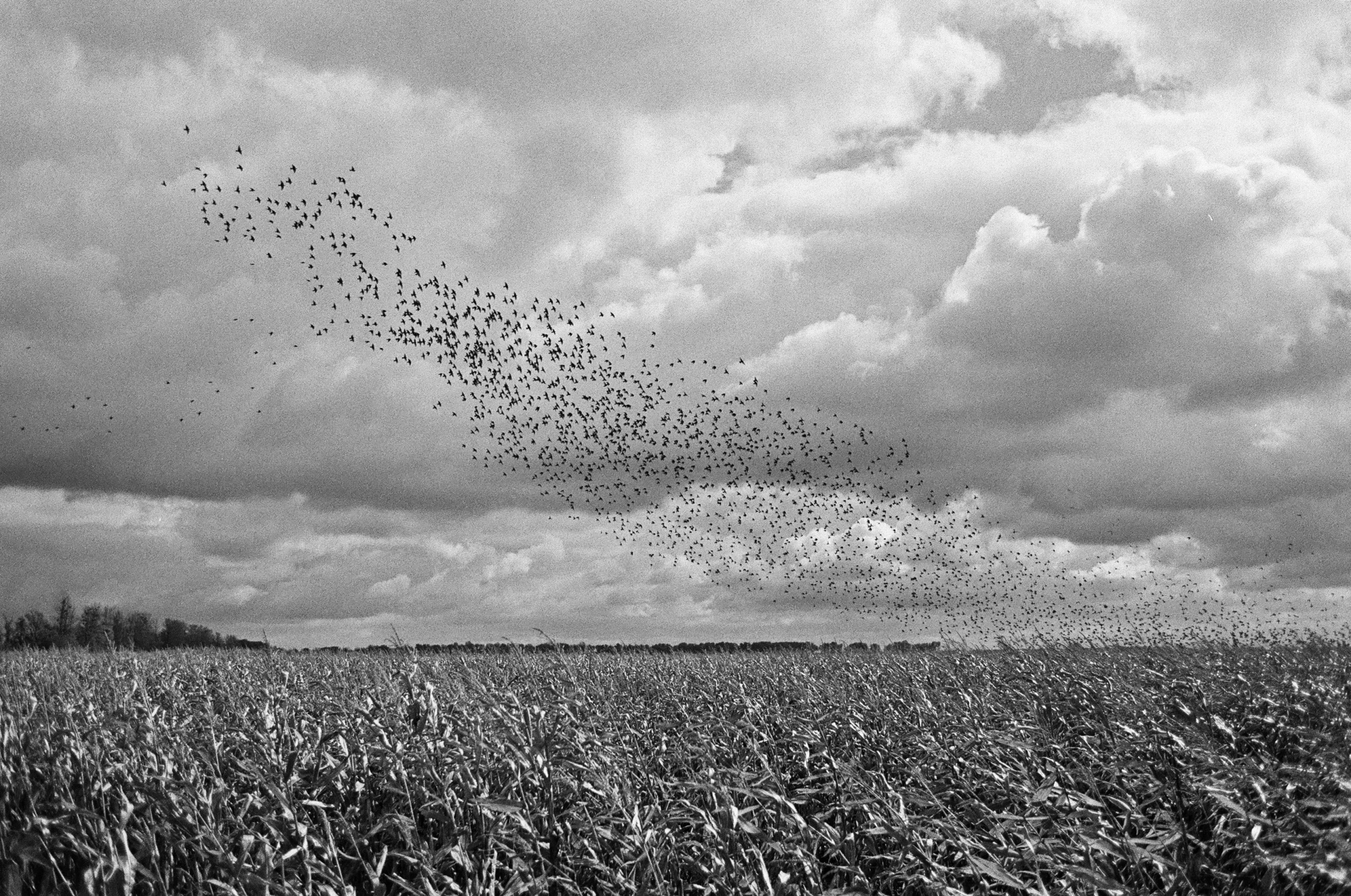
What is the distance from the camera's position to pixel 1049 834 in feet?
26.1

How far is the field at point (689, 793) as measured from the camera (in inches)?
257

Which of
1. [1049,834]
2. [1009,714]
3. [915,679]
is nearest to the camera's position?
[1049,834]

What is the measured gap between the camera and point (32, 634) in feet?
272

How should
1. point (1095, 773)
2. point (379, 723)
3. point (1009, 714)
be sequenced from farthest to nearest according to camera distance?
point (1009, 714), point (1095, 773), point (379, 723)

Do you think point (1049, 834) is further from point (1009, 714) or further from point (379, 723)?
point (379, 723)

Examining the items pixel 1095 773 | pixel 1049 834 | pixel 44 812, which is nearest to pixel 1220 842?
pixel 1049 834

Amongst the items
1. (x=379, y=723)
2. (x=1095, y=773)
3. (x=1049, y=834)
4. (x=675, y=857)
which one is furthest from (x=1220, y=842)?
(x=379, y=723)

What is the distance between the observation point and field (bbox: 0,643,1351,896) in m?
6.52

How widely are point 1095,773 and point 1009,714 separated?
1896 millimetres

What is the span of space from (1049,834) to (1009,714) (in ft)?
12.9

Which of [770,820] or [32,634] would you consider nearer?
[770,820]

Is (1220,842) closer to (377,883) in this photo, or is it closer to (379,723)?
(377,883)

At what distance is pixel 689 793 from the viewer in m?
9.42

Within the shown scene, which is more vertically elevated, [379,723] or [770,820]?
[379,723]
